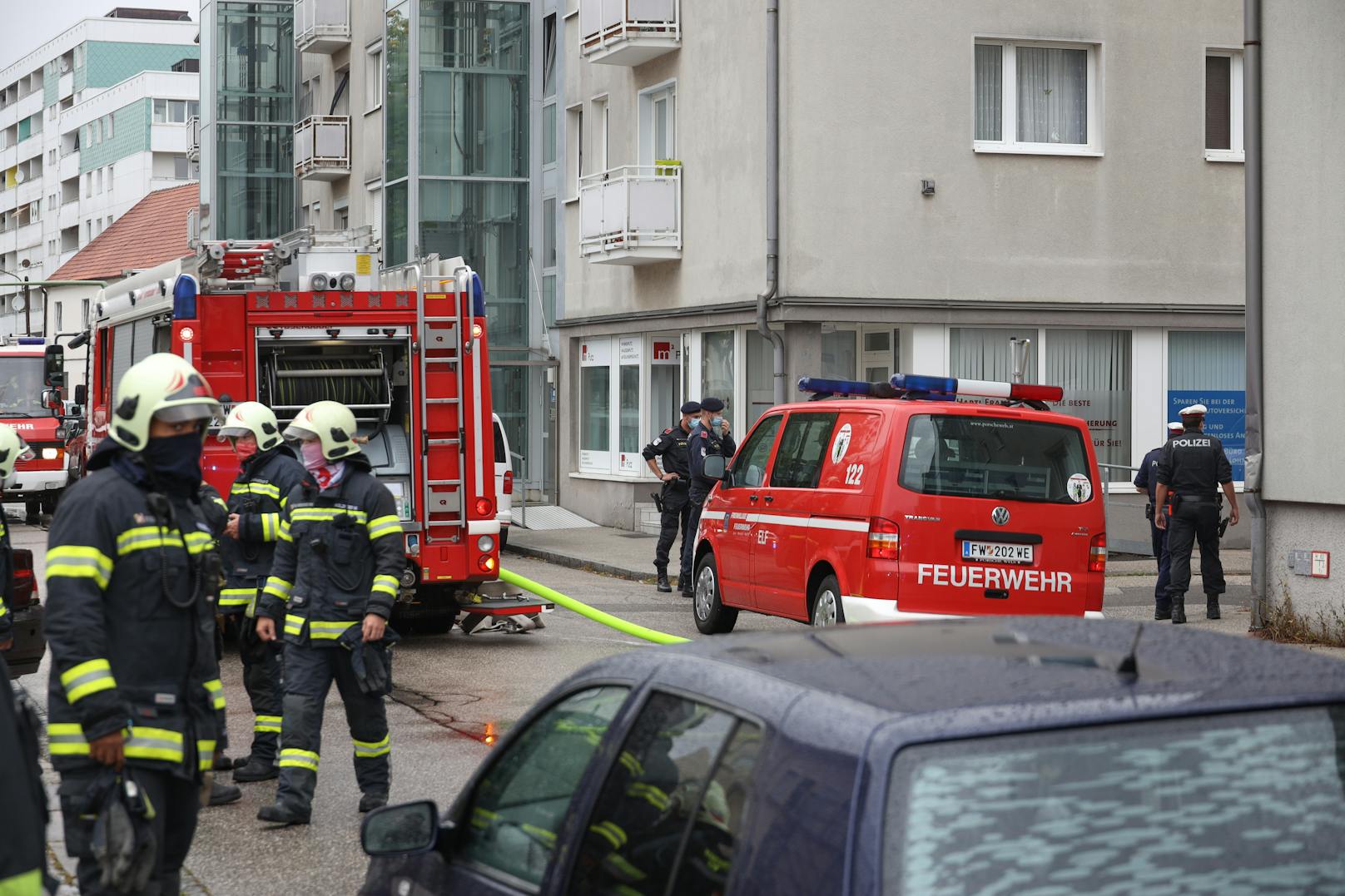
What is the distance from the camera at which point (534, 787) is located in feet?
12.1

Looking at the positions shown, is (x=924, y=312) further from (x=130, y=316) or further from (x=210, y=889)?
(x=210, y=889)

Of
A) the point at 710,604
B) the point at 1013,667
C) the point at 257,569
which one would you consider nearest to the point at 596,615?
the point at 257,569

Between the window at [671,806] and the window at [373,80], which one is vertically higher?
the window at [373,80]

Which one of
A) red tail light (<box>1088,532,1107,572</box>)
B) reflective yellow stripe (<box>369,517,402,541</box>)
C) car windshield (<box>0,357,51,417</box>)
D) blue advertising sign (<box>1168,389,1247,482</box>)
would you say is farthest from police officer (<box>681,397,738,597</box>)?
car windshield (<box>0,357,51,417</box>)

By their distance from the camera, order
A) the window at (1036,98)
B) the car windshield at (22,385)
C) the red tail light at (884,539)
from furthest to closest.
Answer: the car windshield at (22,385) → the window at (1036,98) → the red tail light at (884,539)

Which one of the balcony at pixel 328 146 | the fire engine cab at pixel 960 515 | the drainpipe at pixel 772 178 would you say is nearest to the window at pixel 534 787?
the fire engine cab at pixel 960 515

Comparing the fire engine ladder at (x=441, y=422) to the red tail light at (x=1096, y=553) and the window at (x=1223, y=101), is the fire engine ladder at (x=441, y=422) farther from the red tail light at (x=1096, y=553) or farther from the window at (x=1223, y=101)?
the window at (x=1223, y=101)

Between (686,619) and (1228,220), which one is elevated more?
(1228,220)

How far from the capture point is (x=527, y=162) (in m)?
31.3

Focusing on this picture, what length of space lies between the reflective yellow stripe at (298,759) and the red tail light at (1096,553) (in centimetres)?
594

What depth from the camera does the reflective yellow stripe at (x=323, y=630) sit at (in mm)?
7621

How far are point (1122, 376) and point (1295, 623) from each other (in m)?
9.63

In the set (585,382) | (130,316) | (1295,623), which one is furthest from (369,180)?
(1295,623)

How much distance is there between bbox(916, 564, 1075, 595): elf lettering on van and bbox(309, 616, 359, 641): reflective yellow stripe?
4.90 metres
